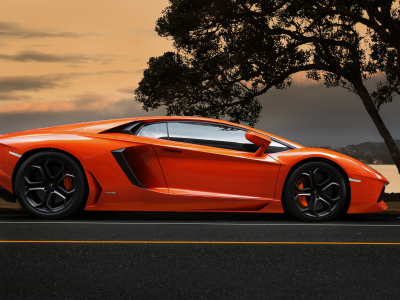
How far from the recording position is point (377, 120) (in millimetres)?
12516

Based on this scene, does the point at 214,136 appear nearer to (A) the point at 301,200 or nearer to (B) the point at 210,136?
(B) the point at 210,136

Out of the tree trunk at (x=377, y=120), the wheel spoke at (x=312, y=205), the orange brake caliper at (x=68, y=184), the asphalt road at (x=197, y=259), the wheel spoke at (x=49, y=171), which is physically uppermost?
the tree trunk at (x=377, y=120)

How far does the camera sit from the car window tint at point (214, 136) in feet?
19.8

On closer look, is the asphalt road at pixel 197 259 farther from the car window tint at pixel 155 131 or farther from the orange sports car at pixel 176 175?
the car window tint at pixel 155 131

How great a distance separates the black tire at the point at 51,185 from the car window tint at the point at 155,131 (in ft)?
3.12

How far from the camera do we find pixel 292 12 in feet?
37.5

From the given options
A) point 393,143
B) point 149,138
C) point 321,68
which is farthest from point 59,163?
point 393,143

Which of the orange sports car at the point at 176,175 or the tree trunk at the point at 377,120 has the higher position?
the tree trunk at the point at 377,120

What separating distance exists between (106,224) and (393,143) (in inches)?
358

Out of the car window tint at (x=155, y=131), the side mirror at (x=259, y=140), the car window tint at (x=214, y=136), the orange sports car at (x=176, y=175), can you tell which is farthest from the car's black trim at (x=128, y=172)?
the side mirror at (x=259, y=140)

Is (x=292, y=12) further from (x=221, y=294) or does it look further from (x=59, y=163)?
(x=221, y=294)

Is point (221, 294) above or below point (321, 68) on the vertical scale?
below

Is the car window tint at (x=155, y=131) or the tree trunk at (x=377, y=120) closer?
the car window tint at (x=155, y=131)

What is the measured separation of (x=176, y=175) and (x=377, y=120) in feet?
27.7
